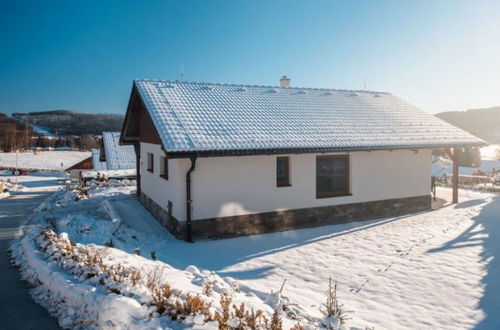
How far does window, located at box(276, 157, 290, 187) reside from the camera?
1071 cm

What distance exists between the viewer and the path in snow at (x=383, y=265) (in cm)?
567

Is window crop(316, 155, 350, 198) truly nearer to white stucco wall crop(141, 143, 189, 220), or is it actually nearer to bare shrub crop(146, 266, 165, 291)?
white stucco wall crop(141, 143, 189, 220)

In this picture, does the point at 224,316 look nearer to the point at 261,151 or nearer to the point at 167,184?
the point at 261,151

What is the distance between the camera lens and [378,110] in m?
14.7

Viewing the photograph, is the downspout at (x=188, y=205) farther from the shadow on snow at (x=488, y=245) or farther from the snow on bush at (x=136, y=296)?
the shadow on snow at (x=488, y=245)

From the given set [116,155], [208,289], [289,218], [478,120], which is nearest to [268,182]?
[289,218]

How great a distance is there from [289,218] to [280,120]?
324 centimetres

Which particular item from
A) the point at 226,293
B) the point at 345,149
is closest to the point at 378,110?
the point at 345,149

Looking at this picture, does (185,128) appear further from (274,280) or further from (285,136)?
(274,280)

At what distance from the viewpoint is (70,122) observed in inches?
3406

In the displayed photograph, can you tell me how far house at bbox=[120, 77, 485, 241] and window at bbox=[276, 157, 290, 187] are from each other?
0.10 ft

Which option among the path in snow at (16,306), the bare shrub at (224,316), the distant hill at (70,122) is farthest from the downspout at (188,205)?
the distant hill at (70,122)

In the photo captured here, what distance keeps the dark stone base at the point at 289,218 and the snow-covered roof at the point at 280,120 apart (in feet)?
6.53

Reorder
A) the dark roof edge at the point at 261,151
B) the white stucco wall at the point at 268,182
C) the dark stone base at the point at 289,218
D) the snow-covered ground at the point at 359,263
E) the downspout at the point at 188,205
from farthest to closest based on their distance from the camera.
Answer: the dark stone base at the point at 289,218
the white stucco wall at the point at 268,182
the downspout at the point at 188,205
the dark roof edge at the point at 261,151
the snow-covered ground at the point at 359,263
